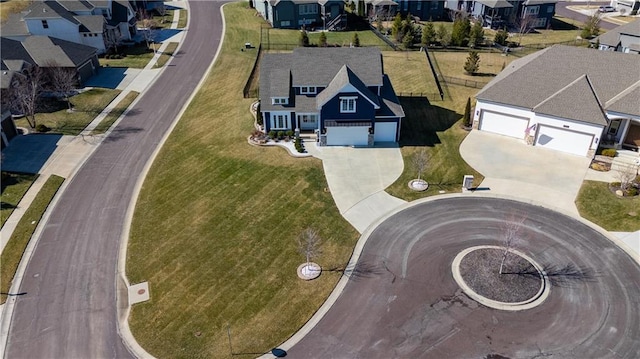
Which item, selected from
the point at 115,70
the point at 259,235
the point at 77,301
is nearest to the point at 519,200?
the point at 259,235

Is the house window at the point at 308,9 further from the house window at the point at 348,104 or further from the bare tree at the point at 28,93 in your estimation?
the house window at the point at 348,104

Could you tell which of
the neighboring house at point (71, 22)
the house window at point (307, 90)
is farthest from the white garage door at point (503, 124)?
the neighboring house at point (71, 22)

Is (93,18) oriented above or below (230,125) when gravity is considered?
above

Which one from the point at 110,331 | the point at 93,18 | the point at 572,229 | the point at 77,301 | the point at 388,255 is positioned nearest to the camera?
the point at 110,331

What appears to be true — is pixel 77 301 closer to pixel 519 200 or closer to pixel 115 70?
pixel 519 200

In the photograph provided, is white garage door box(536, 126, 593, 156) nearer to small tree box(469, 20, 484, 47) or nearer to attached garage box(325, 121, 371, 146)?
attached garage box(325, 121, 371, 146)

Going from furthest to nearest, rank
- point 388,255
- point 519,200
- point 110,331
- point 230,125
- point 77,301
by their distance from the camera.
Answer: point 230,125
point 519,200
point 388,255
point 77,301
point 110,331

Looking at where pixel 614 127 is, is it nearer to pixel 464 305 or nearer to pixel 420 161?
pixel 420 161

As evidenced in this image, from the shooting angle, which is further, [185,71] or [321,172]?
[185,71]
